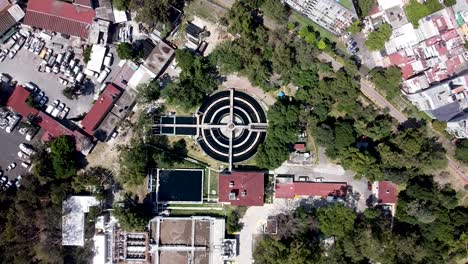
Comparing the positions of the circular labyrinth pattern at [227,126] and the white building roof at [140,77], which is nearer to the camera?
the white building roof at [140,77]

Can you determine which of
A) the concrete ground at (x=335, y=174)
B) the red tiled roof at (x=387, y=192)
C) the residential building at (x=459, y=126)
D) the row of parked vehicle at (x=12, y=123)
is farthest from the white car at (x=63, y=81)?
the residential building at (x=459, y=126)

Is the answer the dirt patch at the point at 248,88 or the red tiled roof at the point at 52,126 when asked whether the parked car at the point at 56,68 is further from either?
the dirt patch at the point at 248,88

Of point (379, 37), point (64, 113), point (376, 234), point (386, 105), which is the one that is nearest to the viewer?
point (376, 234)

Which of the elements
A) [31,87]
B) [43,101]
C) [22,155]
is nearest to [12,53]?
[31,87]

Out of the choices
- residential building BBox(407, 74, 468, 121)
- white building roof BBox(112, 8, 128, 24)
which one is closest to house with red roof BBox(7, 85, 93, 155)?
white building roof BBox(112, 8, 128, 24)

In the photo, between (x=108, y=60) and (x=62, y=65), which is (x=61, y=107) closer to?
(x=62, y=65)

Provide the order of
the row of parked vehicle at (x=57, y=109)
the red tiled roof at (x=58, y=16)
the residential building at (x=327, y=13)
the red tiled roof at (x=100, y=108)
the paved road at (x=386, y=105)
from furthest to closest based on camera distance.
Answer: the paved road at (x=386, y=105)
the row of parked vehicle at (x=57, y=109)
the red tiled roof at (x=100, y=108)
the red tiled roof at (x=58, y=16)
the residential building at (x=327, y=13)
